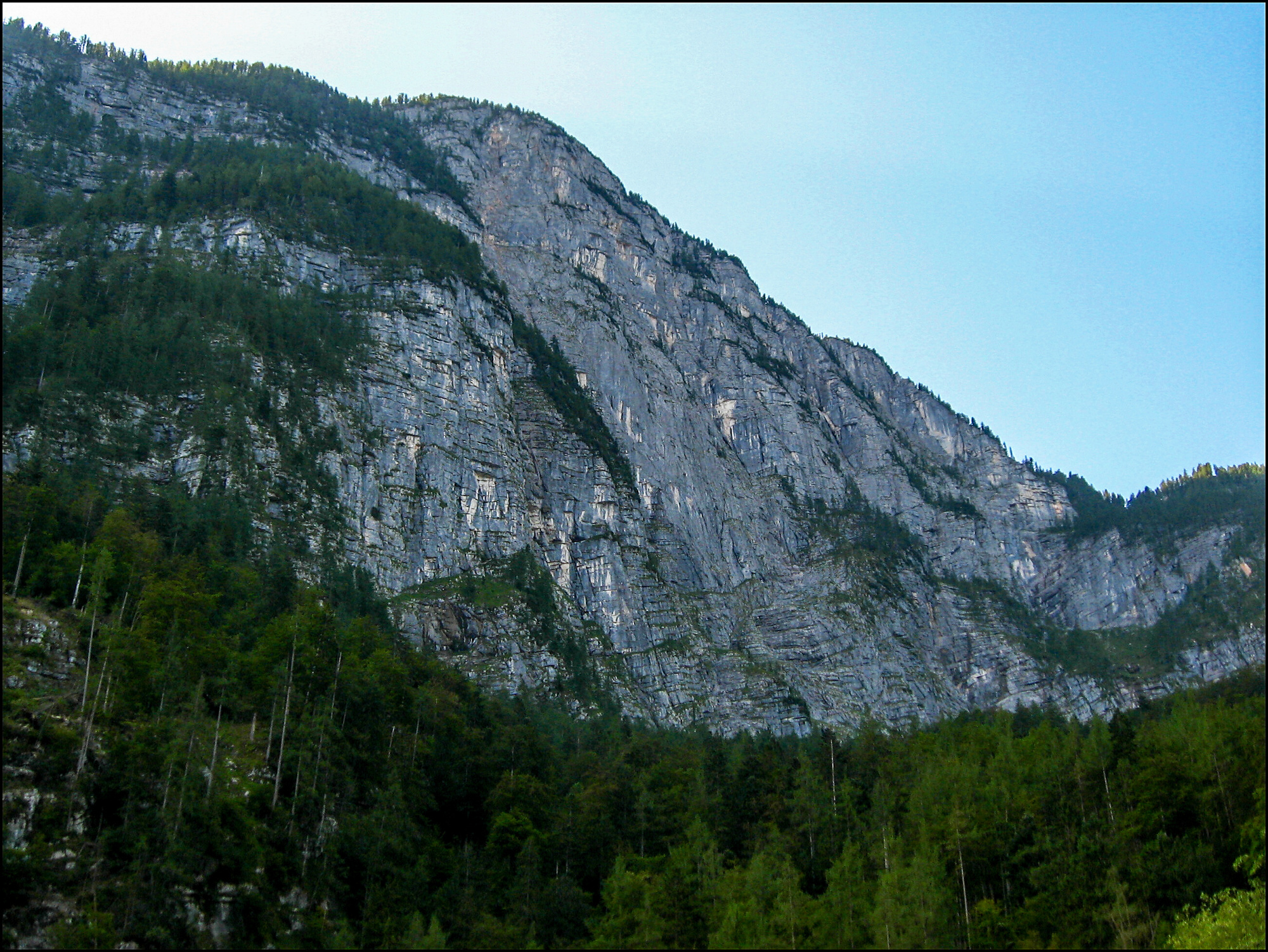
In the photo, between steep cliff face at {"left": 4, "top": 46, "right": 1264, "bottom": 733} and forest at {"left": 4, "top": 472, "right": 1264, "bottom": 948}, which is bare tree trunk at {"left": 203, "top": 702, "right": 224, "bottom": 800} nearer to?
forest at {"left": 4, "top": 472, "right": 1264, "bottom": 948}

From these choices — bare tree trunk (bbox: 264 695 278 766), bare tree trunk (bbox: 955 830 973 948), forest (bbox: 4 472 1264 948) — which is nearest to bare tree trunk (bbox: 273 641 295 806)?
forest (bbox: 4 472 1264 948)

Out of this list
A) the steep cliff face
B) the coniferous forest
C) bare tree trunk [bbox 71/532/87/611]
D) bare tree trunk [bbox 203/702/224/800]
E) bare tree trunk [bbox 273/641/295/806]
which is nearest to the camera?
the coniferous forest

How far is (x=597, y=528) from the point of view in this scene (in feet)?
497

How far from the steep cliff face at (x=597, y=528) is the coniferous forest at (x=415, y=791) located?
65.8 ft

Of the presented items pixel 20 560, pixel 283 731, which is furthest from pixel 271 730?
pixel 20 560

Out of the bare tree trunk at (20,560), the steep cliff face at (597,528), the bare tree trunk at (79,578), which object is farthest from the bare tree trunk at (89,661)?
the steep cliff face at (597,528)

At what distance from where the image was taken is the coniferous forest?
46.5 meters

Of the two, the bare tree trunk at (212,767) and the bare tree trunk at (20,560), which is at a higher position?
the bare tree trunk at (20,560)

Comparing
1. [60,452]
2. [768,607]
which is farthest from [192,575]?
[768,607]

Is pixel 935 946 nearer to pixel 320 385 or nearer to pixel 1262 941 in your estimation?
pixel 1262 941

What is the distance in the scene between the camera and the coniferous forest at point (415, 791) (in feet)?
152

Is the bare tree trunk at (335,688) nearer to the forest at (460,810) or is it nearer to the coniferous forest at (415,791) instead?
the forest at (460,810)

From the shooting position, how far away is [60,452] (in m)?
88.3

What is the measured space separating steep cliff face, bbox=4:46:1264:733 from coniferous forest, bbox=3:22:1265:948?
20.1m
